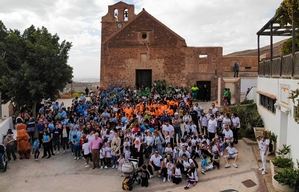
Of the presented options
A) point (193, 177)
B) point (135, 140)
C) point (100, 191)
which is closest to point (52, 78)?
point (135, 140)

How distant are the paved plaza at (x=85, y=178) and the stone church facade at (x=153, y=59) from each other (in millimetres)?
16005

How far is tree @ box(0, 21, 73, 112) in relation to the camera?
21250 millimetres

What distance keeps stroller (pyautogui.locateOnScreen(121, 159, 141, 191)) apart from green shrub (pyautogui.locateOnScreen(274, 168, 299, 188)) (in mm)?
5134

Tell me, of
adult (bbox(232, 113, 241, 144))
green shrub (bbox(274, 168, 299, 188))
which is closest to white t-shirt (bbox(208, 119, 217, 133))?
adult (bbox(232, 113, 241, 144))

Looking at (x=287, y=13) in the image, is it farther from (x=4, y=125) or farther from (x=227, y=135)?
(x=4, y=125)

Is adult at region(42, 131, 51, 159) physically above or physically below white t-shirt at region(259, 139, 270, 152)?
below

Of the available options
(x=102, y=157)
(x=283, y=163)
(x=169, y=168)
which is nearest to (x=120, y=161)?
(x=102, y=157)

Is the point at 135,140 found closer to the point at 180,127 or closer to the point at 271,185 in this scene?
the point at 180,127

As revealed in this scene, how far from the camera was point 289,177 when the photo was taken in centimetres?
1234

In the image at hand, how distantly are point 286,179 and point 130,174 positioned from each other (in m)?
5.51

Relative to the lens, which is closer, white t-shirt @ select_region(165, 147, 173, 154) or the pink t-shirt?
white t-shirt @ select_region(165, 147, 173, 154)

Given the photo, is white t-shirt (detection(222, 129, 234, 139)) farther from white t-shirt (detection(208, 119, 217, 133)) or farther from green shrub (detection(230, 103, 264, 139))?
green shrub (detection(230, 103, 264, 139))

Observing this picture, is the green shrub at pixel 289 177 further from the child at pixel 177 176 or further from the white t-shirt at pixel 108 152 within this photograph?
the white t-shirt at pixel 108 152

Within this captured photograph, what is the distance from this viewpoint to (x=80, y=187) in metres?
15.0
